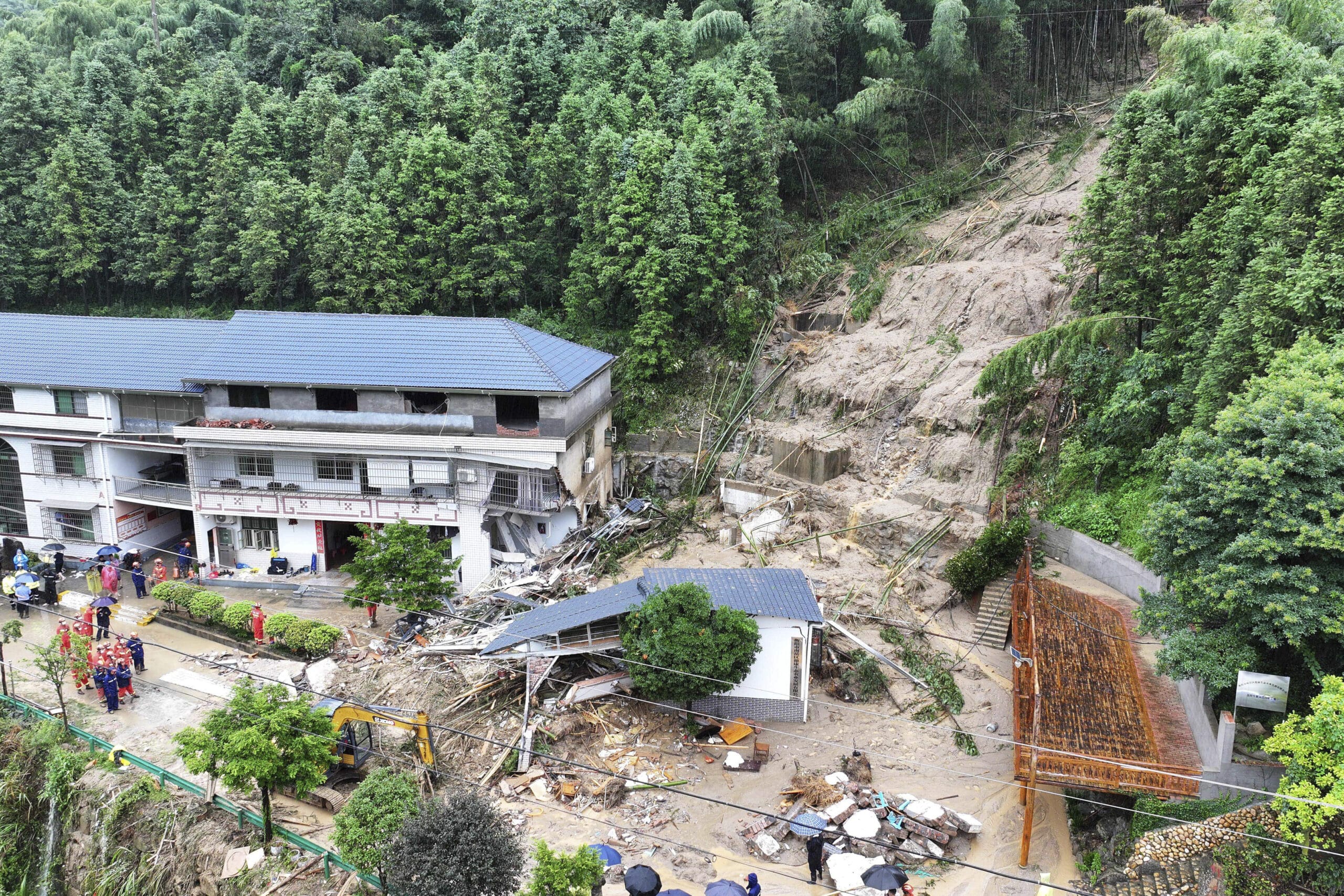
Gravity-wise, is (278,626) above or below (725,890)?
below

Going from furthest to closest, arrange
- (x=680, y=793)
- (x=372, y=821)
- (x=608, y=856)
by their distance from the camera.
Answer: (x=680, y=793), (x=608, y=856), (x=372, y=821)

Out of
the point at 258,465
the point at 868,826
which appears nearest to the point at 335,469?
the point at 258,465

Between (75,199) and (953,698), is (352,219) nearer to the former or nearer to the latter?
(75,199)

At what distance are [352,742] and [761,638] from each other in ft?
29.5

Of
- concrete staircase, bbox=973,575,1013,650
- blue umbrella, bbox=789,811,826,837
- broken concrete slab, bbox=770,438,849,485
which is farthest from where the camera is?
broken concrete slab, bbox=770,438,849,485

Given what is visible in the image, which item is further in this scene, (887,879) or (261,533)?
(261,533)

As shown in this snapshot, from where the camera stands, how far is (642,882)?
15.1 m

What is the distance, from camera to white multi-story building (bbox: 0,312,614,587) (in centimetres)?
2891

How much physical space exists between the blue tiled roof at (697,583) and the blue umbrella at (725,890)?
6766 millimetres

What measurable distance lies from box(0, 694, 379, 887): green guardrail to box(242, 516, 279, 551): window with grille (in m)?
8.46

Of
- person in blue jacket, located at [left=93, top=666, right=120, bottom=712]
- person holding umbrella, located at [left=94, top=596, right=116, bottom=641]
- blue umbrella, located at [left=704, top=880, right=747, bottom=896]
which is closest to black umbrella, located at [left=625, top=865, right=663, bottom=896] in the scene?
blue umbrella, located at [left=704, top=880, right=747, bottom=896]

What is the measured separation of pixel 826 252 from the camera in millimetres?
39188

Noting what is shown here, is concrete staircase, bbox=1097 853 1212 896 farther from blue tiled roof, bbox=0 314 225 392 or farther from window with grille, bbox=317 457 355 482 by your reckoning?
blue tiled roof, bbox=0 314 225 392

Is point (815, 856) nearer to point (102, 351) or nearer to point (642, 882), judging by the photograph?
point (642, 882)
